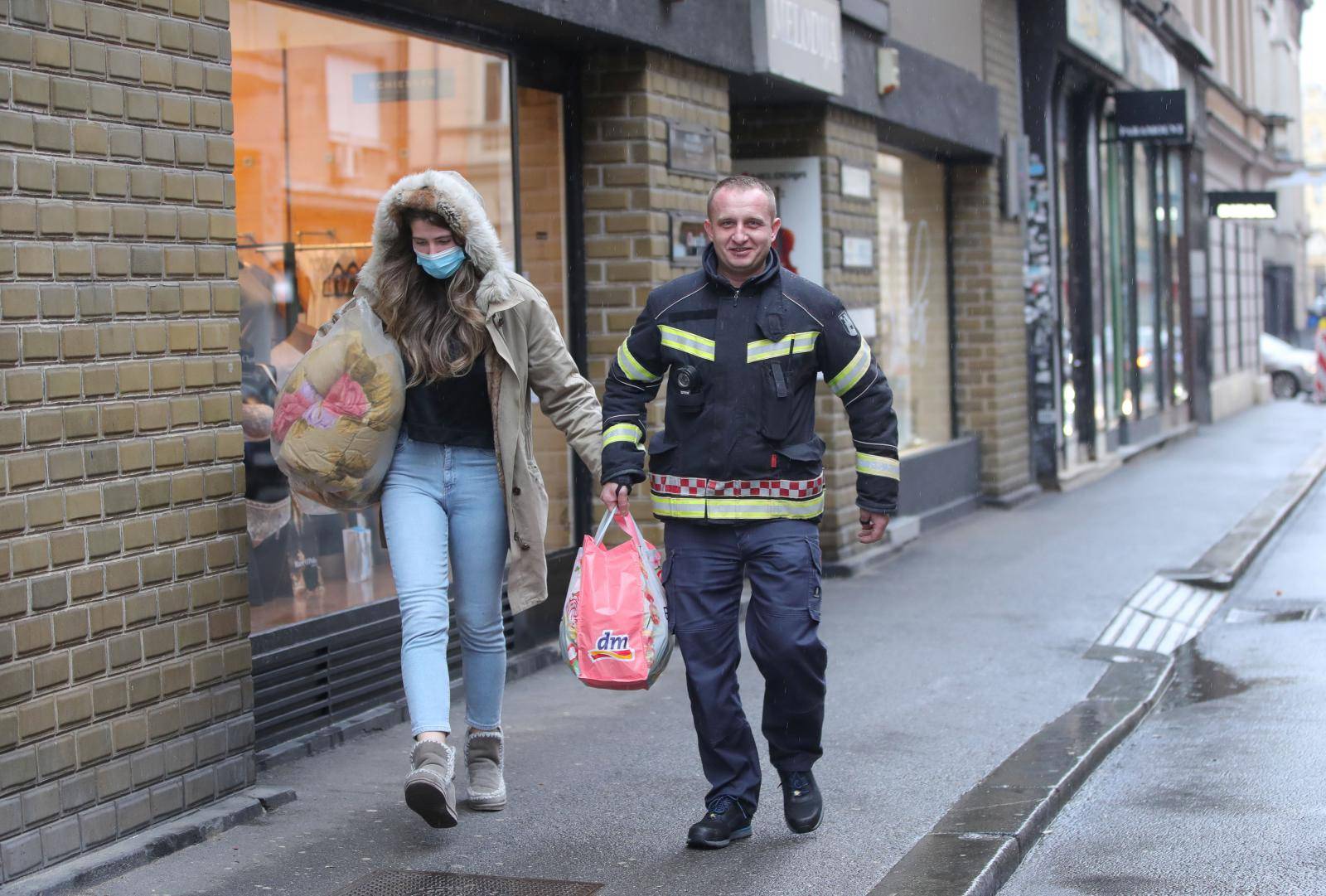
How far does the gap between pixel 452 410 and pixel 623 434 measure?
0.52 metres

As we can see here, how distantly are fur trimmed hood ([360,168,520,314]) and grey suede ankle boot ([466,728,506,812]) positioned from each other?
1.31m

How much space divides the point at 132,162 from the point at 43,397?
75 cm

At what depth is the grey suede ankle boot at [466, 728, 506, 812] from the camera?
512 centimetres

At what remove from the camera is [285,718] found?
5.84 m

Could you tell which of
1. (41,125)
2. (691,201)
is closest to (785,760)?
(41,125)

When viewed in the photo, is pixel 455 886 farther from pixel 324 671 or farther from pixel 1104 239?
pixel 1104 239

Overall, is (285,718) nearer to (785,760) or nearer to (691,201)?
(785,760)

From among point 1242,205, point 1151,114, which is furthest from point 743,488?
point 1242,205

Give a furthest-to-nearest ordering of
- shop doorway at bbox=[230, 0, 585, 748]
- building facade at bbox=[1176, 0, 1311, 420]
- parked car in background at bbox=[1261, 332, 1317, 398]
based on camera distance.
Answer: parked car in background at bbox=[1261, 332, 1317, 398] < building facade at bbox=[1176, 0, 1311, 420] < shop doorway at bbox=[230, 0, 585, 748]

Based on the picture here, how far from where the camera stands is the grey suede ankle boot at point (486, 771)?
16.8 ft

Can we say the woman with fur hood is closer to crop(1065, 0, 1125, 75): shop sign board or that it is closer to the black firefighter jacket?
the black firefighter jacket

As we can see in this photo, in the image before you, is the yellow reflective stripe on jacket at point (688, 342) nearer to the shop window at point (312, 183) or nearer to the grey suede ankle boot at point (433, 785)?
the grey suede ankle boot at point (433, 785)

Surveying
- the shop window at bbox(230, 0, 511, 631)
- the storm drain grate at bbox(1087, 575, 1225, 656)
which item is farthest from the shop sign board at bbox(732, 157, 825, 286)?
the shop window at bbox(230, 0, 511, 631)

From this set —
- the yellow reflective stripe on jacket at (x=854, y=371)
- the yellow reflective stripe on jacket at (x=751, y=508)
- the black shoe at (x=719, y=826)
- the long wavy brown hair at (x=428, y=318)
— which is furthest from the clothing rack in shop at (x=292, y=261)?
the black shoe at (x=719, y=826)
